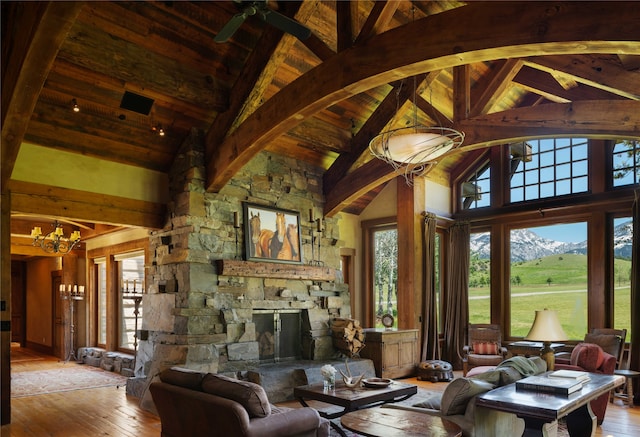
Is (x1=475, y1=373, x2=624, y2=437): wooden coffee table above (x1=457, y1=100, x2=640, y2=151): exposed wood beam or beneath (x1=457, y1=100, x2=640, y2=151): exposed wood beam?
beneath

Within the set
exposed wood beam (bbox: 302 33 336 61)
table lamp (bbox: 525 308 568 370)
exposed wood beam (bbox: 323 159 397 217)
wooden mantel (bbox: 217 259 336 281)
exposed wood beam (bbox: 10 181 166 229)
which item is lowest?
table lamp (bbox: 525 308 568 370)

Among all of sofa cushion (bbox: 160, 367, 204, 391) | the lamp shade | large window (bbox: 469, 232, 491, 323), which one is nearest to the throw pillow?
large window (bbox: 469, 232, 491, 323)

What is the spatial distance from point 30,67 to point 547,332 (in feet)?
17.5

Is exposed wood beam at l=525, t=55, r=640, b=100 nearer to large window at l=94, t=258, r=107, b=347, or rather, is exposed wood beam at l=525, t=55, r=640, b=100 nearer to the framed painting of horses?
the framed painting of horses

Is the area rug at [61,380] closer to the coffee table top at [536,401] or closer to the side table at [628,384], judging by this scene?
the coffee table top at [536,401]

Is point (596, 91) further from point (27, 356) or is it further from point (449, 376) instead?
point (27, 356)

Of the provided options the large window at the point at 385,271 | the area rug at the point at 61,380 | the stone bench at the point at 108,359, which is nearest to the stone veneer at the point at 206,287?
the area rug at the point at 61,380

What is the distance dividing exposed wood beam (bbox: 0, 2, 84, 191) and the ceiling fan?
1.22 metres

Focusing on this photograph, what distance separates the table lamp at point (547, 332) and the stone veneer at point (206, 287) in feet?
12.4

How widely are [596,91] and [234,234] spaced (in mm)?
5931

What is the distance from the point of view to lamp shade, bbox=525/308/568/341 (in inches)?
187

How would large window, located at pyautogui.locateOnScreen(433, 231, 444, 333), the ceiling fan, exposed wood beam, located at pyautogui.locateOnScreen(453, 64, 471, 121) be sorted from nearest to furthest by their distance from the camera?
the ceiling fan < exposed wood beam, located at pyautogui.locateOnScreen(453, 64, 471, 121) < large window, located at pyautogui.locateOnScreen(433, 231, 444, 333)

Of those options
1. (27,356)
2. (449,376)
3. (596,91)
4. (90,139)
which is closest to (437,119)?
(596,91)

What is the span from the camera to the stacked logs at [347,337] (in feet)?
25.7
